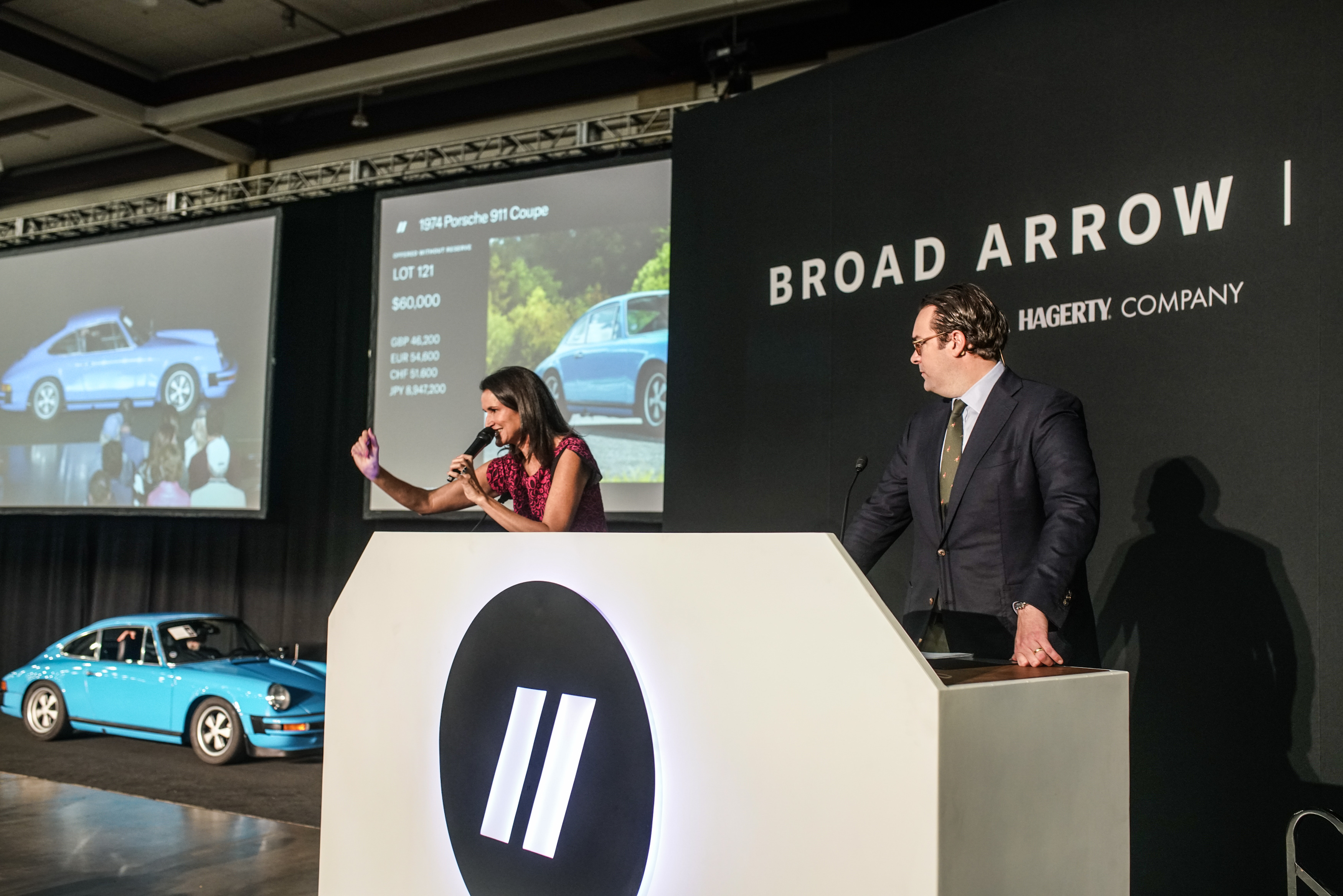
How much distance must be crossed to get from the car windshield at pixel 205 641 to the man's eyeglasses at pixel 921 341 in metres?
5.67

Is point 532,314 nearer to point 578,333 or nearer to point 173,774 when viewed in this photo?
point 578,333

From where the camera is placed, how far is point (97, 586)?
30.8 feet

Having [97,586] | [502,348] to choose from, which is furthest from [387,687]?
[97,586]

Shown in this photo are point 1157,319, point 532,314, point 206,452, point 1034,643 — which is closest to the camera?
point 1034,643

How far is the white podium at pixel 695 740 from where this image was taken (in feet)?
4.52

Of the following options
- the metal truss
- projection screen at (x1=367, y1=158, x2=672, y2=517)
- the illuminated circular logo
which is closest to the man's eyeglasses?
the illuminated circular logo

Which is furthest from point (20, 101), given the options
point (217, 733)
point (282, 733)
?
point (282, 733)

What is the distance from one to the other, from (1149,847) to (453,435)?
521 centimetres

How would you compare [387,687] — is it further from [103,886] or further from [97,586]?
[97,586]

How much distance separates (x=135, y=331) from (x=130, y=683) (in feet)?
11.5

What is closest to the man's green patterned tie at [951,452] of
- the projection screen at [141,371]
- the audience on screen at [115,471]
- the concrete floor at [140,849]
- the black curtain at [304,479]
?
the concrete floor at [140,849]

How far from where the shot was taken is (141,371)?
8.70m

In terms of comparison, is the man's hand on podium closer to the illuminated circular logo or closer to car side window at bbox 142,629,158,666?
the illuminated circular logo

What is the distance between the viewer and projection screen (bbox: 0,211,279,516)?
8156 millimetres
